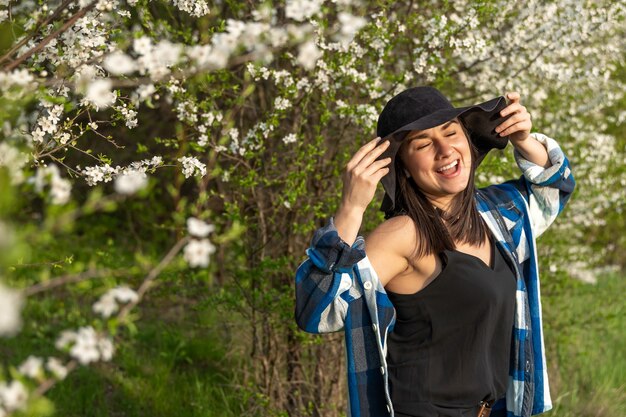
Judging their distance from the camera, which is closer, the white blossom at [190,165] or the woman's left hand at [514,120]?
the woman's left hand at [514,120]

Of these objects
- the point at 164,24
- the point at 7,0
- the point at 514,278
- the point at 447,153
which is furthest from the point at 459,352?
the point at 164,24

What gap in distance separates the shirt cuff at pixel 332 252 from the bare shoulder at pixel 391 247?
0.21 m

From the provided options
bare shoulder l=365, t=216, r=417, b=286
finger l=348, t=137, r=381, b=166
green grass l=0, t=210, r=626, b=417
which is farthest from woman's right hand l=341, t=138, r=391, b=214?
green grass l=0, t=210, r=626, b=417

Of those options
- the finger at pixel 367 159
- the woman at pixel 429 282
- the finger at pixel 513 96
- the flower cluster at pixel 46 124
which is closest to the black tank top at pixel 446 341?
the woman at pixel 429 282

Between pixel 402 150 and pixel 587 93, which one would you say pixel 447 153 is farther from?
pixel 587 93

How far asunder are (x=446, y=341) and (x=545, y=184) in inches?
29.3

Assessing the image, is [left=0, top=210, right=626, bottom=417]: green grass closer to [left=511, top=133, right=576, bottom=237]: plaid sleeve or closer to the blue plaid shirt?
the blue plaid shirt

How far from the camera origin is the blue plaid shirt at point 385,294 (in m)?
2.65

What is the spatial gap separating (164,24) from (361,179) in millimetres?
2139

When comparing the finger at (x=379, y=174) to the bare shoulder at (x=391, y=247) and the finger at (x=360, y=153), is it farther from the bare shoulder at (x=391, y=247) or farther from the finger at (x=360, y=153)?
the bare shoulder at (x=391, y=247)

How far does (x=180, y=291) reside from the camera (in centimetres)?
512

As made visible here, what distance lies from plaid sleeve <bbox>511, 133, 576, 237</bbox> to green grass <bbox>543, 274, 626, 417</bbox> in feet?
7.17

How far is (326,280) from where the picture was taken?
265 centimetres

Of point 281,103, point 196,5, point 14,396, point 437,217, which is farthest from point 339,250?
point 281,103
